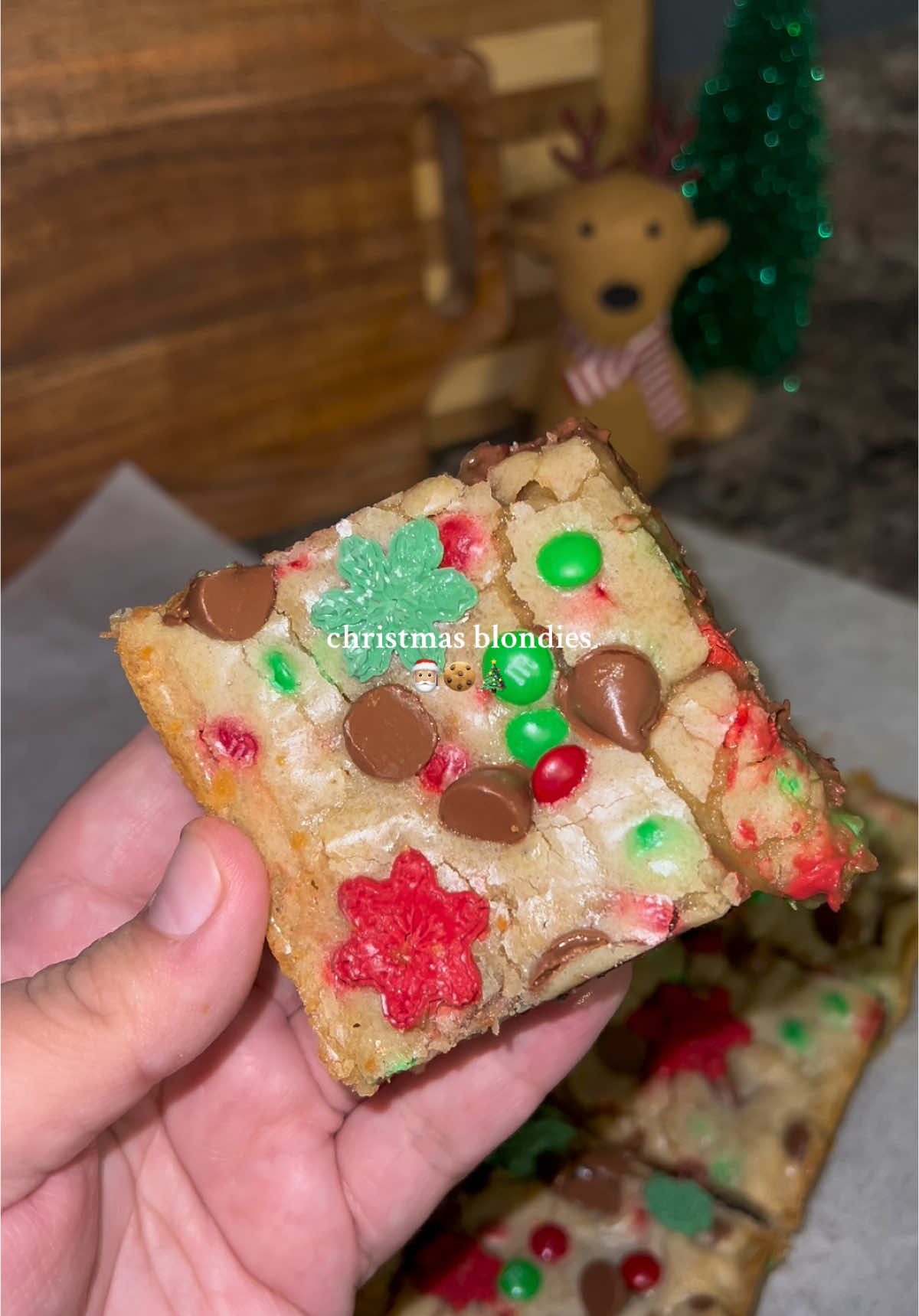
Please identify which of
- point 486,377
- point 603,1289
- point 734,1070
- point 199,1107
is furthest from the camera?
point 486,377

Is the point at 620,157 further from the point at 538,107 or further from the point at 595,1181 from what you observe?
the point at 595,1181

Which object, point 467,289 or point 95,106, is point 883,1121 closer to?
point 467,289

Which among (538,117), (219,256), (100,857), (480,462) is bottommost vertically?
(100,857)

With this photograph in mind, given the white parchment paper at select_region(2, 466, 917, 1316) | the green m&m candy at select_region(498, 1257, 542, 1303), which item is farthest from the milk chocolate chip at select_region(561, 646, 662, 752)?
the white parchment paper at select_region(2, 466, 917, 1316)

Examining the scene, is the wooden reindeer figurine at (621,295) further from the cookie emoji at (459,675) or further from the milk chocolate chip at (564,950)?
the milk chocolate chip at (564,950)

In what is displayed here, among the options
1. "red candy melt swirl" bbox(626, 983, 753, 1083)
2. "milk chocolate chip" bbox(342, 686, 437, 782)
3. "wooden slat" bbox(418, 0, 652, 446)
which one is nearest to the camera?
"milk chocolate chip" bbox(342, 686, 437, 782)

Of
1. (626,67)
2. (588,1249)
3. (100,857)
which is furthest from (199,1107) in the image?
(626,67)

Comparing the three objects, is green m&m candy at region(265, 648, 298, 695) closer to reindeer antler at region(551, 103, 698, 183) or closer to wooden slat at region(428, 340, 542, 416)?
reindeer antler at region(551, 103, 698, 183)

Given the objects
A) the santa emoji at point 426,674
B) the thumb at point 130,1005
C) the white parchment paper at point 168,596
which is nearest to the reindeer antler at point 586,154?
the white parchment paper at point 168,596
